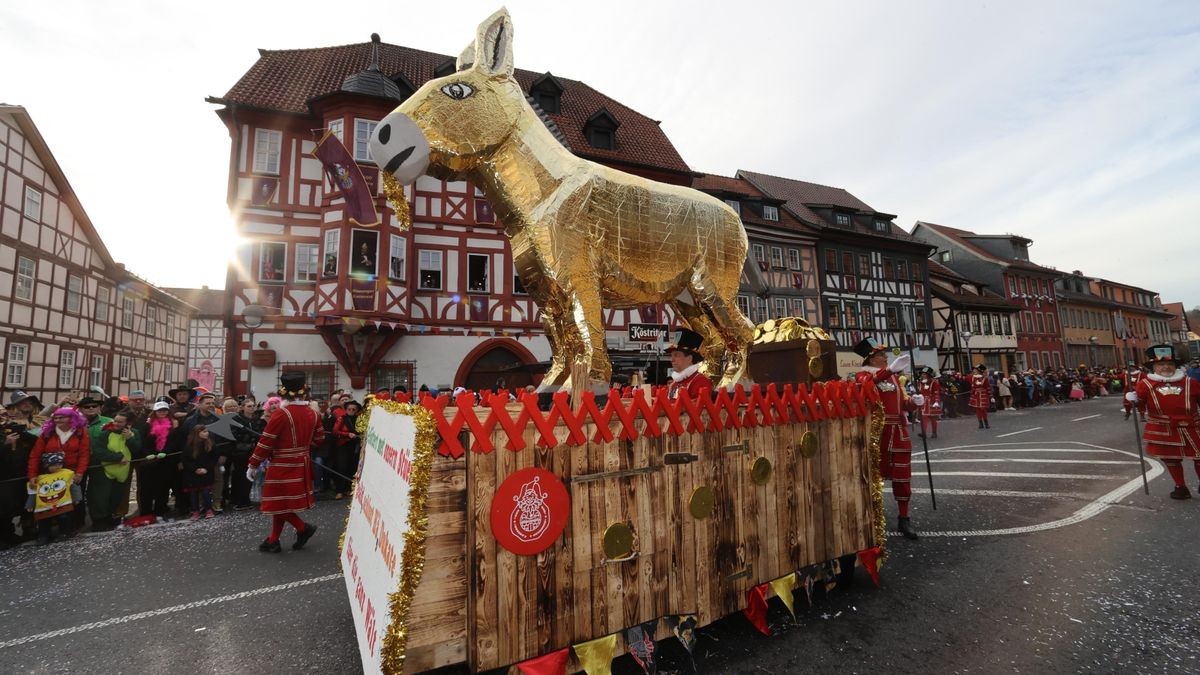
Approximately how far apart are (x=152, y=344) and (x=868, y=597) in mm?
34158

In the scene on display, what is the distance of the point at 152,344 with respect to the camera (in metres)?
27.4


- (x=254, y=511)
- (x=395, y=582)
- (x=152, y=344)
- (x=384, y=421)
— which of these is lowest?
(x=254, y=511)

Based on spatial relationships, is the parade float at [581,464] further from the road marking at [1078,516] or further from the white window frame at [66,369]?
the white window frame at [66,369]

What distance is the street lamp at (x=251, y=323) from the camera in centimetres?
1462

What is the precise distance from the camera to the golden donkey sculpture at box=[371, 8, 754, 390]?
342 centimetres

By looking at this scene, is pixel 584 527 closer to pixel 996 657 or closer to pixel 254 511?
pixel 996 657

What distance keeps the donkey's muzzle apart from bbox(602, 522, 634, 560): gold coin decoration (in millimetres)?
2442

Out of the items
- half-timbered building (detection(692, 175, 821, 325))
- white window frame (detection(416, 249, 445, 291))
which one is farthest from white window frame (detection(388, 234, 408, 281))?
half-timbered building (detection(692, 175, 821, 325))

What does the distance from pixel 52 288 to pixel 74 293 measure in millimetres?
1542

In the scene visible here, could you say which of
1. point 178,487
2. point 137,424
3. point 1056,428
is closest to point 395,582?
point 178,487

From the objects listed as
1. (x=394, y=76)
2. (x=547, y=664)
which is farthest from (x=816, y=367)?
(x=394, y=76)

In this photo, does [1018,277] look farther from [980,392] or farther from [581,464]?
[581,464]

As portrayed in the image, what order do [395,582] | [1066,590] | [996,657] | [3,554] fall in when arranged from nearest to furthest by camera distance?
[395,582] < [996,657] < [1066,590] < [3,554]

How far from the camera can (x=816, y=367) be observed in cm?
499
